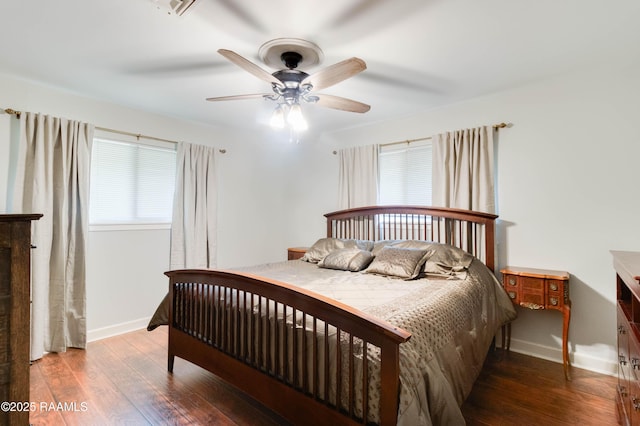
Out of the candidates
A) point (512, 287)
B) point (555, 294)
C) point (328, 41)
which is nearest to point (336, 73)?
point (328, 41)

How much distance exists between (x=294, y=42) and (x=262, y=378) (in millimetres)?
2080

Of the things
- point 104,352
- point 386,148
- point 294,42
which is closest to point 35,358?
point 104,352

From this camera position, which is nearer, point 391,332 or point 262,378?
point 391,332

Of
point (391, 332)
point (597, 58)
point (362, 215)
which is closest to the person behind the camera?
point (391, 332)

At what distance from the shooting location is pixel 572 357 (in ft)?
8.61

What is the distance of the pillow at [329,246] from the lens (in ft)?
10.9

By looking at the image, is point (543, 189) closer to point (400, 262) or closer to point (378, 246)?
point (400, 262)

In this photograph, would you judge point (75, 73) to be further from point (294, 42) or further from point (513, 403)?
point (513, 403)

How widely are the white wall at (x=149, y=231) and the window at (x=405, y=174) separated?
5.48ft

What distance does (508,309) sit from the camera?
260 cm

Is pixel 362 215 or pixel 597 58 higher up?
pixel 597 58

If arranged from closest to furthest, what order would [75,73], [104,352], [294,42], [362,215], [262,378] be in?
1. [262,378]
2. [294,42]
3. [75,73]
4. [104,352]
5. [362,215]

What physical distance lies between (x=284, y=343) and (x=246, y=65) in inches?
63.9

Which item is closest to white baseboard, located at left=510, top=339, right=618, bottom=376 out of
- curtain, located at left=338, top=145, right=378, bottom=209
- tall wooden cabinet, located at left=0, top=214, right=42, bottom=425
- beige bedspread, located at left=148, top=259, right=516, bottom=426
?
beige bedspread, located at left=148, top=259, right=516, bottom=426
